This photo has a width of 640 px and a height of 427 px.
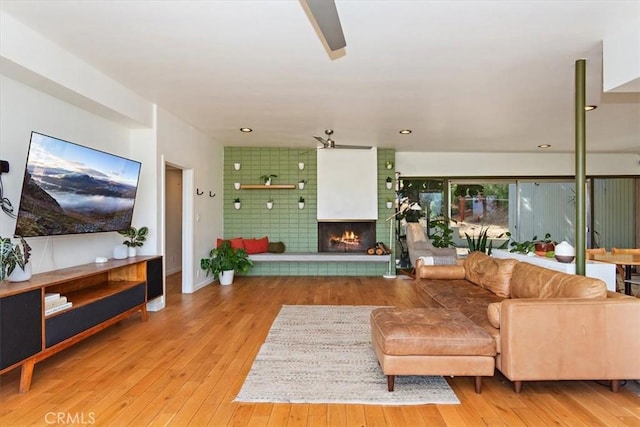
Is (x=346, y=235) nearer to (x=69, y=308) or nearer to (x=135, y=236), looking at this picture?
(x=135, y=236)

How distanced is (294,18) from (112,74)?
83.9 inches

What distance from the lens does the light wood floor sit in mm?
2234

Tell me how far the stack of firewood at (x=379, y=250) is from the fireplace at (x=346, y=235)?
1.03 feet

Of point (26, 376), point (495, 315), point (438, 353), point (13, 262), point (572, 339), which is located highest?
point (13, 262)

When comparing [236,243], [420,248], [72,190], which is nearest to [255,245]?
[236,243]

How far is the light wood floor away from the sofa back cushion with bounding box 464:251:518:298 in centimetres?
115

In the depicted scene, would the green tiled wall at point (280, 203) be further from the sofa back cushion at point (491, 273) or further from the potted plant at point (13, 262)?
the potted plant at point (13, 262)

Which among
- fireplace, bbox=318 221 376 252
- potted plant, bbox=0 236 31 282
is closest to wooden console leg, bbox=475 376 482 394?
potted plant, bbox=0 236 31 282

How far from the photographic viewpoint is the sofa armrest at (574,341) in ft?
8.07

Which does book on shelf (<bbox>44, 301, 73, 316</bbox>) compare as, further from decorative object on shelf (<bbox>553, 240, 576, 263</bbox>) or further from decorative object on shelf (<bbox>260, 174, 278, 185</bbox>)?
decorative object on shelf (<bbox>260, 174, 278, 185</bbox>)

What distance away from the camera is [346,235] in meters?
7.59

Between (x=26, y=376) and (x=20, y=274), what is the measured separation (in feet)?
2.34

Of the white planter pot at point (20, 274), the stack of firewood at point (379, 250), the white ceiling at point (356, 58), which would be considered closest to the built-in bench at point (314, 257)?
the stack of firewood at point (379, 250)

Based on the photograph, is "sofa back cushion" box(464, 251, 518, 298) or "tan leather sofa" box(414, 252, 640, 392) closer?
"tan leather sofa" box(414, 252, 640, 392)
